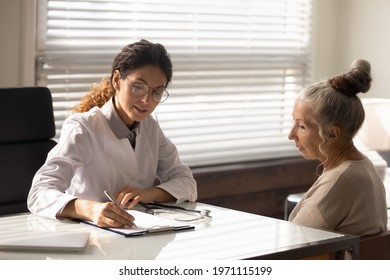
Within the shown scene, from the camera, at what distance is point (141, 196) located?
2781 millimetres

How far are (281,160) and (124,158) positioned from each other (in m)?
2.05

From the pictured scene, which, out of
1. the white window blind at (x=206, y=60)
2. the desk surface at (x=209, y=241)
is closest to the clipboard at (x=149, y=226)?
the desk surface at (x=209, y=241)

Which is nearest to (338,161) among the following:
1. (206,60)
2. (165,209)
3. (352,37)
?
(165,209)

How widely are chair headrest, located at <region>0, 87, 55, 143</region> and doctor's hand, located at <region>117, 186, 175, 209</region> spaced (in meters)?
0.72

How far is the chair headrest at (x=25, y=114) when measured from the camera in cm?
326

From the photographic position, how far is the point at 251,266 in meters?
2.07

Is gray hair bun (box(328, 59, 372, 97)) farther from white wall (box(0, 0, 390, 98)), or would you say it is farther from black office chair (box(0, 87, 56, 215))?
white wall (box(0, 0, 390, 98))

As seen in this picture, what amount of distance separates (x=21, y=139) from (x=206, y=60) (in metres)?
1.47

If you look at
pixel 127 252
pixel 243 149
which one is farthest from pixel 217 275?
pixel 243 149

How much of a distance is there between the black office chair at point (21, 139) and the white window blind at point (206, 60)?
0.43 metres

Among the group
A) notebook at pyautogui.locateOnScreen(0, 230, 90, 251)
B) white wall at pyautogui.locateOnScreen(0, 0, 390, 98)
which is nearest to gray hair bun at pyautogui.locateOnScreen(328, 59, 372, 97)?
notebook at pyautogui.locateOnScreen(0, 230, 90, 251)

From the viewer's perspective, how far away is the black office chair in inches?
128

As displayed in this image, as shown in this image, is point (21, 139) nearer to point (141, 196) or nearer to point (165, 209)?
point (141, 196)

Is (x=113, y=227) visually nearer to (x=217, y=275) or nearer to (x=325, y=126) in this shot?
(x=217, y=275)
